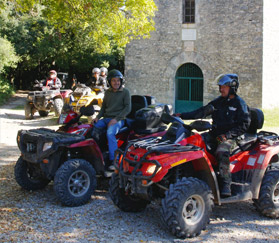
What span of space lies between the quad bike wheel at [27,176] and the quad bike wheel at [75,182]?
72 cm

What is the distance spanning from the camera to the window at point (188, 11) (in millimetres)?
18453

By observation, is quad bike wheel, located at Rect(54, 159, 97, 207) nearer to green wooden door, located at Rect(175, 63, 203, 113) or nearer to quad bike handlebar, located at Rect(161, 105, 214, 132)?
quad bike handlebar, located at Rect(161, 105, 214, 132)

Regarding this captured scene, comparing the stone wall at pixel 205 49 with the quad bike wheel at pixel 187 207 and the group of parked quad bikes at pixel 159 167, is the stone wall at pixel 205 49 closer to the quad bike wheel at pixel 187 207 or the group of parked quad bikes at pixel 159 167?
the group of parked quad bikes at pixel 159 167

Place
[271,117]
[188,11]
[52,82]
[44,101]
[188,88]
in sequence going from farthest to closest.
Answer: [188,88] → [188,11] → [52,82] → [271,117] → [44,101]

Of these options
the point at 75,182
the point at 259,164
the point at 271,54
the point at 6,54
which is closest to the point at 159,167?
the point at 259,164

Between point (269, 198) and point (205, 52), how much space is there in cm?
1372

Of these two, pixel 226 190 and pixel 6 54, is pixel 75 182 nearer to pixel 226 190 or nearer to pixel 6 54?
pixel 226 190

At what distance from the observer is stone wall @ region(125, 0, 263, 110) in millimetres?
17172

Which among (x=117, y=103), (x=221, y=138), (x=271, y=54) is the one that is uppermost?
(x=271, y=54)

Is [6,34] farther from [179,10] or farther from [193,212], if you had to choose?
[193,212]

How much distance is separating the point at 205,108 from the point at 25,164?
122 inches

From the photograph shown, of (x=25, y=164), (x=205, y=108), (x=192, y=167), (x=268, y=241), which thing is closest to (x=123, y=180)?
(x=192, y=167)

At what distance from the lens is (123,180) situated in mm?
4863

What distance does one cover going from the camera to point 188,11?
1853cm
